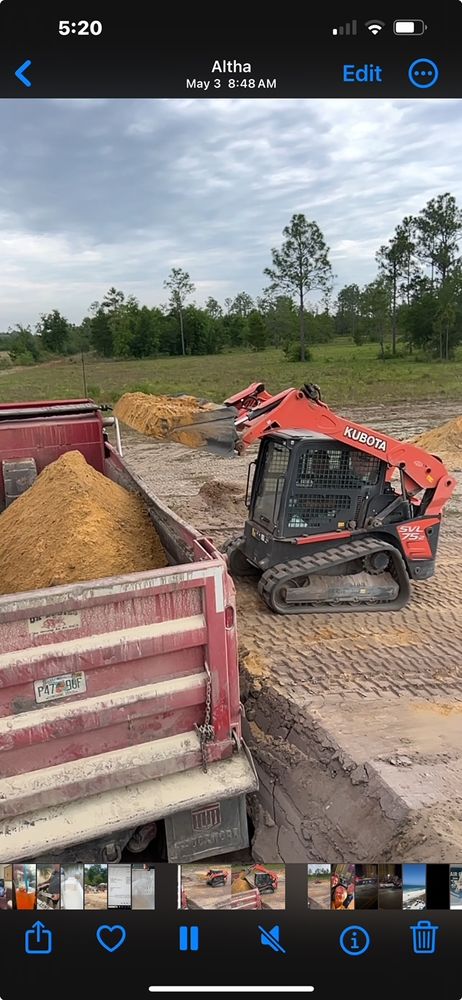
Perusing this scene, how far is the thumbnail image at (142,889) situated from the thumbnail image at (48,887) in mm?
257

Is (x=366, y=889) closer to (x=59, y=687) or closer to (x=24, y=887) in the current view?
(x=24, y=887)

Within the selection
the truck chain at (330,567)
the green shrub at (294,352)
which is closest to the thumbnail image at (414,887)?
the truck chain at (330,567)

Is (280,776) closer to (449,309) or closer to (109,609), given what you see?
(109,609)

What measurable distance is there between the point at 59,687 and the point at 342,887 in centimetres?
145

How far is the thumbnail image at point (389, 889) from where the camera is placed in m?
1.99

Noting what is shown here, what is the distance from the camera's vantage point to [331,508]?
6.80m

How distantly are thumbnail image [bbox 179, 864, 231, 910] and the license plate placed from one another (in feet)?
3.25

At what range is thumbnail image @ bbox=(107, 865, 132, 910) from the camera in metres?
1.99

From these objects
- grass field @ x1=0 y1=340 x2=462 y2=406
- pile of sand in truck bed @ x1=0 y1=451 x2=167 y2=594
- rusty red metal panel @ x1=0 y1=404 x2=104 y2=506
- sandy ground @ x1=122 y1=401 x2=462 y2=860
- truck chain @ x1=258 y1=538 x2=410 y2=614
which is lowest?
sandy ground @ x1=122 y1=401 x2=462 y2=860

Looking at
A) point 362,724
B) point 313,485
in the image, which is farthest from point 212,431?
point 362,724

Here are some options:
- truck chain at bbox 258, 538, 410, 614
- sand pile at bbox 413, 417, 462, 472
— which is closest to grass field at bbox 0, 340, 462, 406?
sand pile at bbox 413, 417, 462, 472
